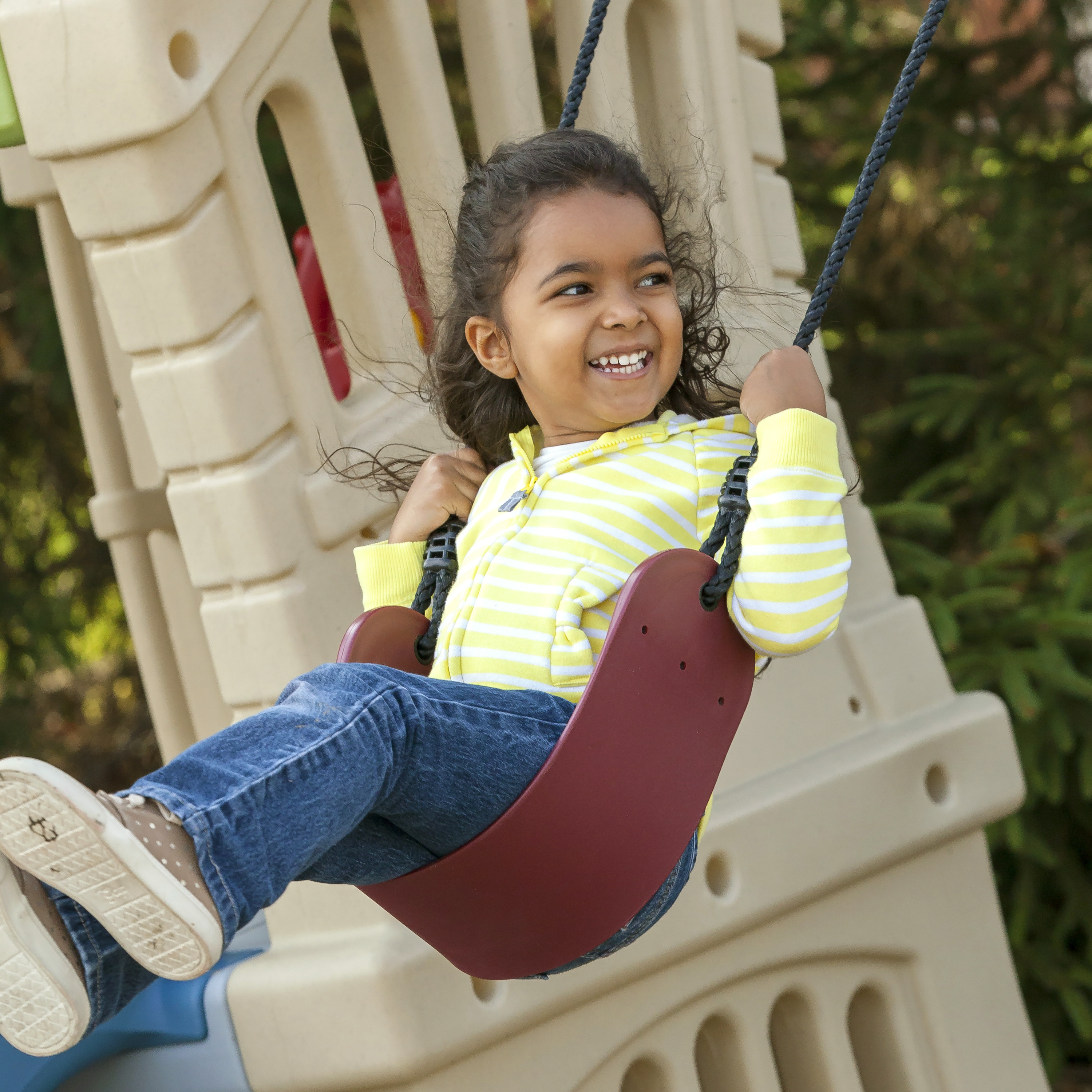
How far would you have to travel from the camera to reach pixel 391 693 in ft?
4.35

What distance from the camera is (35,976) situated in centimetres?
117

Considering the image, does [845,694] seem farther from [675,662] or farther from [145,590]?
[145,590]

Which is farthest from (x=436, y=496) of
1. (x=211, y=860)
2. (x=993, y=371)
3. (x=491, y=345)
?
(x=993, y=371)

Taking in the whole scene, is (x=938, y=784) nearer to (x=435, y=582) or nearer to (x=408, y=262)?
(x=435, y=582)

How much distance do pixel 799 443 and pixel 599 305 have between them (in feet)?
0.95

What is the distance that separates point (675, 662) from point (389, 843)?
0.34m

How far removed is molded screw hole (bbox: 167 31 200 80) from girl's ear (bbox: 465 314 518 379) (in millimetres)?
483

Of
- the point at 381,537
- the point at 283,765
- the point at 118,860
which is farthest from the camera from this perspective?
the point at 381,537

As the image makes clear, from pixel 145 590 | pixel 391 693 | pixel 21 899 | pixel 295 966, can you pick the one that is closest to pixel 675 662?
pixel 391 693

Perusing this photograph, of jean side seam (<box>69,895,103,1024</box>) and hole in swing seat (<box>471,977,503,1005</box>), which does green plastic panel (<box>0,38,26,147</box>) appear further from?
hole in swing seat (<box>471,977,503,1005</box>)

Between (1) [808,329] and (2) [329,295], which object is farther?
(2) [329,295]

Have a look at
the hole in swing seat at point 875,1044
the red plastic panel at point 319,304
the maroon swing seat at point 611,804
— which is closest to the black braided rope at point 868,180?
the maroon swing seat at point 611,804

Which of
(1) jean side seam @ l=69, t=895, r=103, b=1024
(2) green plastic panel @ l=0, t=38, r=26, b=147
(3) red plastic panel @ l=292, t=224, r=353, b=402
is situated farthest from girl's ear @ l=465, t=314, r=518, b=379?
(3) red plastic panel @ l=292, t=224, r=353, b=402

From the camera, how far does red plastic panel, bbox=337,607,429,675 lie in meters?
1.55
